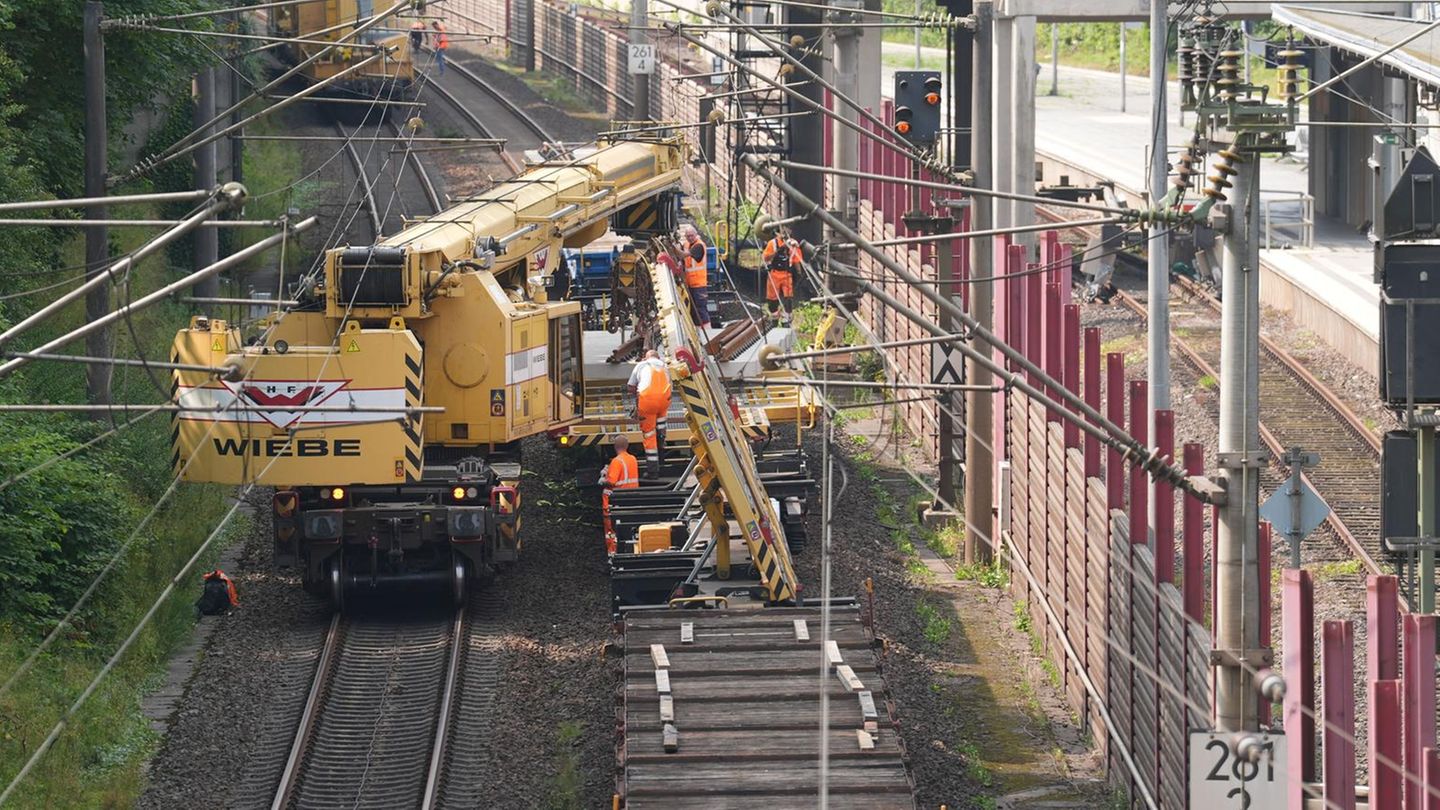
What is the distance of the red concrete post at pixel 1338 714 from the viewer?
37.5 feet

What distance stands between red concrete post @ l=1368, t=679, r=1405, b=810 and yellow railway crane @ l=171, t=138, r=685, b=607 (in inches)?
452

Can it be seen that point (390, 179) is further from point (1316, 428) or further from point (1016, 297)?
point (1016, 297)

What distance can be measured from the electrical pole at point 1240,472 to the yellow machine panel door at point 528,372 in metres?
11.7

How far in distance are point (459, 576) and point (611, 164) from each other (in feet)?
24.0

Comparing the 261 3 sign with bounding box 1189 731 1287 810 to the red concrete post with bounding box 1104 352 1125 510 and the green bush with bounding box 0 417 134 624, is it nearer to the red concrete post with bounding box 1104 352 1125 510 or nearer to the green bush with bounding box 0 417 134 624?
the red concrete post with bounding box 1104 352 1125 510

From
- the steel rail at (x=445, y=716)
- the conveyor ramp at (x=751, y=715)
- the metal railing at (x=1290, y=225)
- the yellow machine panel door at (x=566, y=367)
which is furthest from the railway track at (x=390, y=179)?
the conveyor ramp at (x=751, y=715)

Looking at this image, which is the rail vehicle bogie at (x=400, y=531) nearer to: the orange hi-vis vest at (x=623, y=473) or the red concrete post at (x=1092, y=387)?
the orange hi-vis vest at (x=623, y=473)

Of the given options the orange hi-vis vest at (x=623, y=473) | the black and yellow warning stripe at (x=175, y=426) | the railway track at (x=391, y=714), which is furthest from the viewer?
the orange hi-vis vest at (x=623, y=473)

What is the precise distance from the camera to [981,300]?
2338cm

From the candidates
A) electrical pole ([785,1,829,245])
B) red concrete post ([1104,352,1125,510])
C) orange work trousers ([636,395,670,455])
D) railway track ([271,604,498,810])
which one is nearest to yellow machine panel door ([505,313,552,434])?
orange work trousers ([636,395,670,455])

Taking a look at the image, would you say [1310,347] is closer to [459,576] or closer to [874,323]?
[874,323]

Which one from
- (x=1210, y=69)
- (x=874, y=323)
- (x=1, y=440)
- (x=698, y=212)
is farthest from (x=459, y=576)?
(x=698, y=212)

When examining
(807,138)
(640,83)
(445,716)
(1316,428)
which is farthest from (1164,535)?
(640,83)

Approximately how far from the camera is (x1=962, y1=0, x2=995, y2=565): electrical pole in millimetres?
22859
